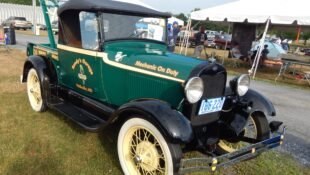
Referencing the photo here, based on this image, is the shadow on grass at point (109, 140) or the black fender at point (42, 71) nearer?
the shadow on grass at point (109, 140)

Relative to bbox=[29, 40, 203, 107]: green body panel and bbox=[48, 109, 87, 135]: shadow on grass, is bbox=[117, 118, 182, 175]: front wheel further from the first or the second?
bbox=[48, 109, 87, 135]: shadow on grass

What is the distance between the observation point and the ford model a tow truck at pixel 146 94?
2.80 metres

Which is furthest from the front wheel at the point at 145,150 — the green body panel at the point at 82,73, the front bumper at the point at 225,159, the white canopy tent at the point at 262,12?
the white canopy tent at the point at 262,12

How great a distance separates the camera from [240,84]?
11.5 feet

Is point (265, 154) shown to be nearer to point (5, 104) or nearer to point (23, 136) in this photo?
point (23, 136)

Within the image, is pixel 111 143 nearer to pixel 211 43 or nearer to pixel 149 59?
pixel 149 59

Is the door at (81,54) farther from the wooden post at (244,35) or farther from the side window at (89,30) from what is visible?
the wooden post at (244,35)

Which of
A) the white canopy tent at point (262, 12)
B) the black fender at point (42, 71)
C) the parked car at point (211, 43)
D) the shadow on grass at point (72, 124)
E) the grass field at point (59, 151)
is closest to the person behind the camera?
the grass field at point (59, 151)

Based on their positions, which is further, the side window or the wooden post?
the wooden post

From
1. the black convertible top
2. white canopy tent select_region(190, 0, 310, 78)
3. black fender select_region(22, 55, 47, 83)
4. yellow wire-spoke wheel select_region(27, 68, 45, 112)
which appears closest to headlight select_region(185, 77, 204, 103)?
the black convertible top

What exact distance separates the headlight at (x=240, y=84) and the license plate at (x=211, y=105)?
25 centimetres

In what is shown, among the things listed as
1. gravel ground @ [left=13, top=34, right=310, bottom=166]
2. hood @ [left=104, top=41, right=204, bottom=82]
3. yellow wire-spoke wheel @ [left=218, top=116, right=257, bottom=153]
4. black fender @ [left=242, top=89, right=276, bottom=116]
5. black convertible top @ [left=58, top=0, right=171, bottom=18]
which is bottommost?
gravel ground @ [left=13, top=34, right=310, bottom=166]

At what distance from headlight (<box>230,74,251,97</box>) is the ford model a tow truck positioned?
0.01m

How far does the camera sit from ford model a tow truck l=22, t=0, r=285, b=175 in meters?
2.80
